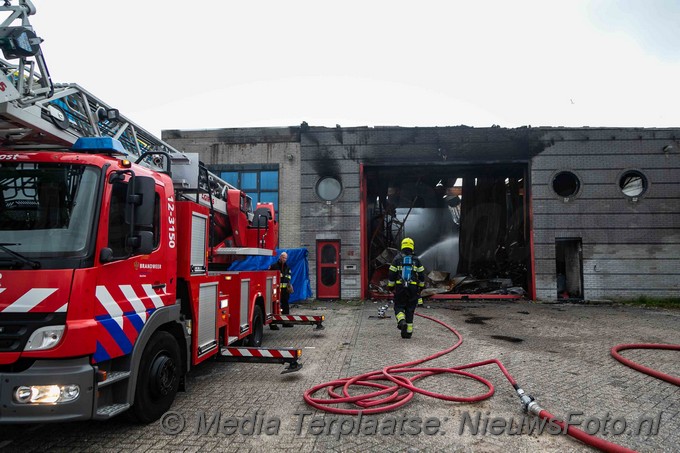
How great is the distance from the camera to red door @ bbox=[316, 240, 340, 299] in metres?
14.0

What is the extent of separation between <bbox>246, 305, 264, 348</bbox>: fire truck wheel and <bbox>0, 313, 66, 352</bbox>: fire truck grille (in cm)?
378

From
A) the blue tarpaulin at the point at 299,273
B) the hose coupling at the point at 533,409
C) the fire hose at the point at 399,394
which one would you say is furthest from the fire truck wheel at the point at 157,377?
the blue tarpaulin at the point at 299,273

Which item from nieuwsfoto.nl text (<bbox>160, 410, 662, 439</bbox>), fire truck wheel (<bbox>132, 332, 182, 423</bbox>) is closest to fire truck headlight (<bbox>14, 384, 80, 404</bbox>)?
fire truck wheel (<bbox>132, 332, 182, 423</bbox>)

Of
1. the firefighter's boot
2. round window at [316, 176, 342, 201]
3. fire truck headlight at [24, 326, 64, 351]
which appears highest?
round window at [316, 176, 342, 201]

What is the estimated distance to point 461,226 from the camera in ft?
57.5

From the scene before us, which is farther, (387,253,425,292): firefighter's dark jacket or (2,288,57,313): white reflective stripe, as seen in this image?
(387,253,425,292): firefighter's dark jacket

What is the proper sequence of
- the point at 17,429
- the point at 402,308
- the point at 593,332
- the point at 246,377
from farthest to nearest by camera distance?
the point at 593,332 → the point at 402,308 → the point at 246,377 → the point at 17,429

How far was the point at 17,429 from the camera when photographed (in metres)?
3.58

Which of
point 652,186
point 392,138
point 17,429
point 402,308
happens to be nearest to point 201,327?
point 17,429

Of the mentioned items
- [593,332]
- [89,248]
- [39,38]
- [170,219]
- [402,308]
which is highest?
[39,38]

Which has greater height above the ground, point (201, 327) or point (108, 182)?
point (108, 182)

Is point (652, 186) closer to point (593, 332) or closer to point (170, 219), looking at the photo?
point (593, 332)

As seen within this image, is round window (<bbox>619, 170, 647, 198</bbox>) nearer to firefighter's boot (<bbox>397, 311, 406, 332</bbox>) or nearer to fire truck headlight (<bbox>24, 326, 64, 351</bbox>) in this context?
firefighter's boot (<bbox>397, 311, 406, 332</bbox>)

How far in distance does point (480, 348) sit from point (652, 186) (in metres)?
11.2
